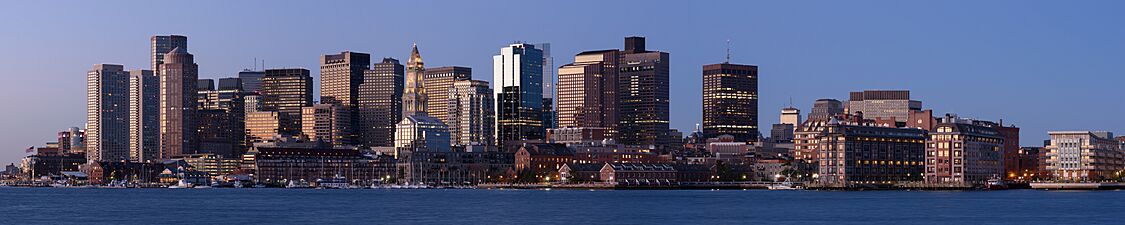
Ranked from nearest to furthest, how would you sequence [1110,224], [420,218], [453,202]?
[1110,224]
[420,218]
[453,202]

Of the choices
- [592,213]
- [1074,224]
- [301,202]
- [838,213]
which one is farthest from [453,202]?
[1074,224]

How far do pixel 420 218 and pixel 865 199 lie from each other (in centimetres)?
5690

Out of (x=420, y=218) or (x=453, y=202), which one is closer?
(x=420, y=218)

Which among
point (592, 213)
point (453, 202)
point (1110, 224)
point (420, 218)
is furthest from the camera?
point (453, 202)

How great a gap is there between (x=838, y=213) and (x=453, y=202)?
42729 millimetres

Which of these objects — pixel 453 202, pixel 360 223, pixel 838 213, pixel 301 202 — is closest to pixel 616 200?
pixel 453 202

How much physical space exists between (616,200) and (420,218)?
47.8 metres

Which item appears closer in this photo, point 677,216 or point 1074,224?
point 1074,224

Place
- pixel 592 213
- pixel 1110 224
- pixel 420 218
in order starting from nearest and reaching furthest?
pixel 1110 224 < pixel 420 218 < pixel 592 213

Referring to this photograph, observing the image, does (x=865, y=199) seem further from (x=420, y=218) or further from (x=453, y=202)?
(x=420, y=218)

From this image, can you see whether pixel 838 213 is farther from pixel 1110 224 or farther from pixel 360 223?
pixel 360 223

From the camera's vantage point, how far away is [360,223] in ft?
384

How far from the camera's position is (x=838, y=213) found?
427ft

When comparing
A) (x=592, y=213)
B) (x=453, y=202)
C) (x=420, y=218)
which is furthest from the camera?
(x=453, y=202)
